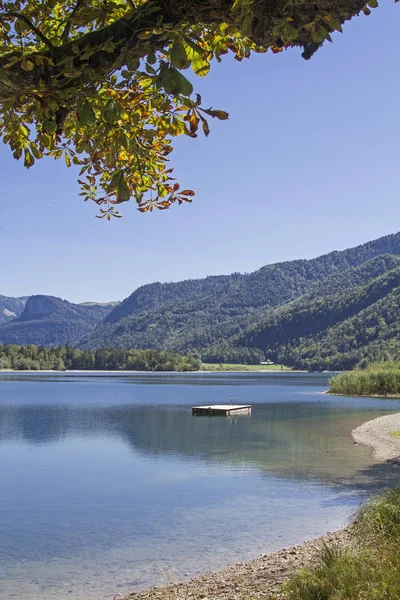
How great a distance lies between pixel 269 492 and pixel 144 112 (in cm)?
1731

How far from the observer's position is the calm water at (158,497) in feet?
42.4

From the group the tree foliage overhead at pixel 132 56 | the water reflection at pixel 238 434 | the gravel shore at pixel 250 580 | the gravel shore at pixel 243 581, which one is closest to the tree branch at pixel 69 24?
the tree foliage overhead at pixel 132 56

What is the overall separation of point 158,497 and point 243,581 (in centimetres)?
990

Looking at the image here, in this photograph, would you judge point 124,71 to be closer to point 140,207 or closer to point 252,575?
point 140,207

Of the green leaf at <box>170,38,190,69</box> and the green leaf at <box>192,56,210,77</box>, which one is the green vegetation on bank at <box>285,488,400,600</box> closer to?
the green leaf at <box>192,56,210,77</box>

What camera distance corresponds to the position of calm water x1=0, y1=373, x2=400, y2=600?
12.9m

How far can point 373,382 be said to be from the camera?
66000 millimetres

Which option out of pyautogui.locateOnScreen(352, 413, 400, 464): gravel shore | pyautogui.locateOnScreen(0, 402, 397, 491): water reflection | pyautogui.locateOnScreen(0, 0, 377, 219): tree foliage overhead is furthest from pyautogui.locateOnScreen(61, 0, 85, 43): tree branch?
pyautogui.locateOnScreen(352, 413, 400, 464): gravel shore

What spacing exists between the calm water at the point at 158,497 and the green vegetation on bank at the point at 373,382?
85.7 ft

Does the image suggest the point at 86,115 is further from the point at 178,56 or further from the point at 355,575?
the point at 355,575

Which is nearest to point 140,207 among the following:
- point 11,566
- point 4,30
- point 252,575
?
point 4,30

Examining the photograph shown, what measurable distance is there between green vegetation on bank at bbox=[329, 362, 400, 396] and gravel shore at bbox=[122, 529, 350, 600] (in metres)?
55.2

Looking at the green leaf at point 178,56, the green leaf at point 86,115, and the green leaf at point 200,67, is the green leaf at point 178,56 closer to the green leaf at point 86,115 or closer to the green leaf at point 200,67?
the green leaf at point 200,67

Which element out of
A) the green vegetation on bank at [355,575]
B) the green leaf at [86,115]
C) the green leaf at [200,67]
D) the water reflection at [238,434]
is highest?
the green leaf at [200,67]
